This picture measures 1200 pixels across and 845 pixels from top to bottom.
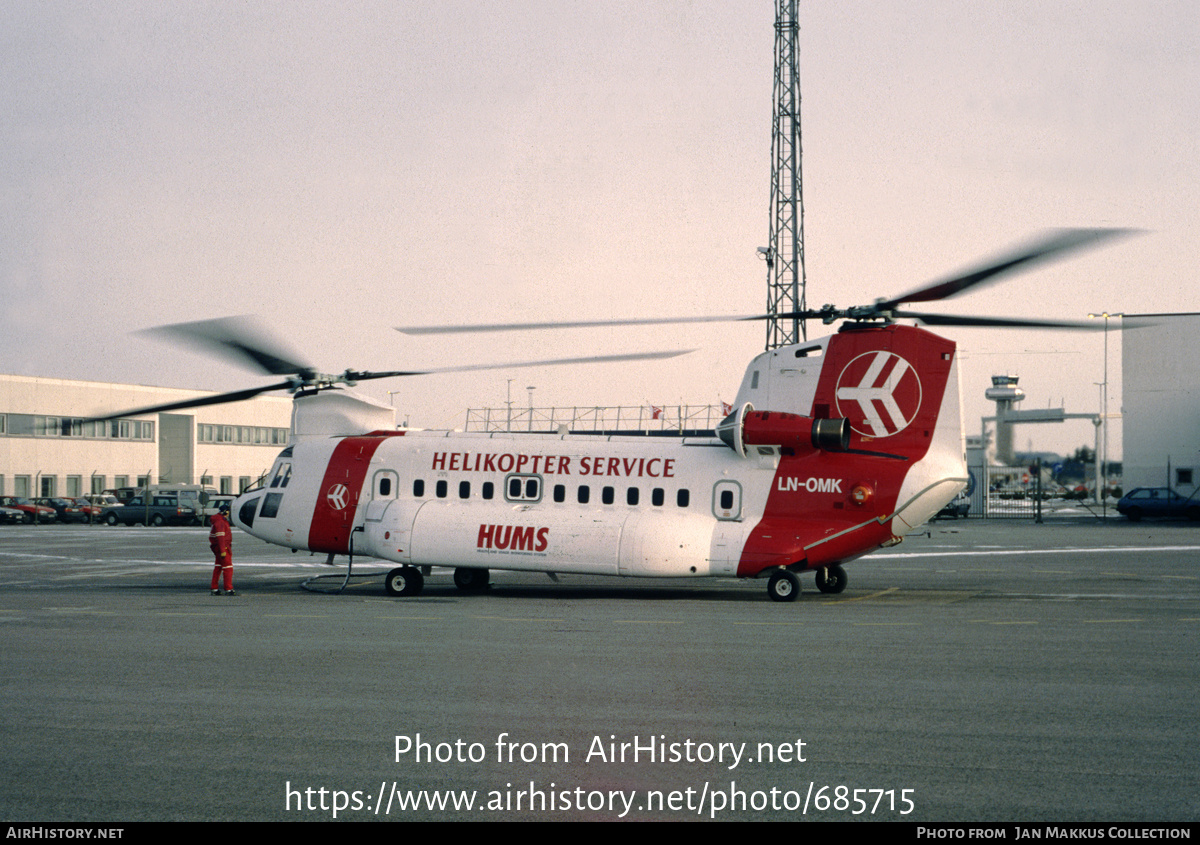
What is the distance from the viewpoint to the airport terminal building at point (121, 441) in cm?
7038

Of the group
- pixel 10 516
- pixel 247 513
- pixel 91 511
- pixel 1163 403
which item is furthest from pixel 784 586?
pixel 10 516

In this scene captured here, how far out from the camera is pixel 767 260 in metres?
46.0

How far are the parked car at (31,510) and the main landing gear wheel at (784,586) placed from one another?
49.5m

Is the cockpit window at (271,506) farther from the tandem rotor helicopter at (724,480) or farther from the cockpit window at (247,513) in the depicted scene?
the tandem rotor helicopter at (724,480)

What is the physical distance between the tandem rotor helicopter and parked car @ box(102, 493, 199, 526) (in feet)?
115

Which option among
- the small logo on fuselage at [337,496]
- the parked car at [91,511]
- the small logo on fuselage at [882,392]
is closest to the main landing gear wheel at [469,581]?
the small logo on fuselage at [337,496]

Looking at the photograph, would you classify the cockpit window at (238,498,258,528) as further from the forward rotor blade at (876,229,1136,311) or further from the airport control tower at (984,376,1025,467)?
the airport control tower at (984,376,1025,467)

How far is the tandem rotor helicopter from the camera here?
19469 millimetres

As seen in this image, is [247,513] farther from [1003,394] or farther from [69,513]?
[1003,394]

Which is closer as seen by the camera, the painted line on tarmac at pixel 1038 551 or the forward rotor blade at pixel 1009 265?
the forward rotor blade at pixel 1009 265

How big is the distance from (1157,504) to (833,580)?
38392 mm

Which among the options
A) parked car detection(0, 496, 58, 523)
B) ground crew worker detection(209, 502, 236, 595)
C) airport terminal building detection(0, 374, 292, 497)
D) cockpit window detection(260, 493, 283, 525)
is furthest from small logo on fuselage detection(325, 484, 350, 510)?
airport terminal building detection(0, 374, 292, 497)

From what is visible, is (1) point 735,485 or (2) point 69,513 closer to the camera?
(1) point 735,485

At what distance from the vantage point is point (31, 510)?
56000 millimetres
